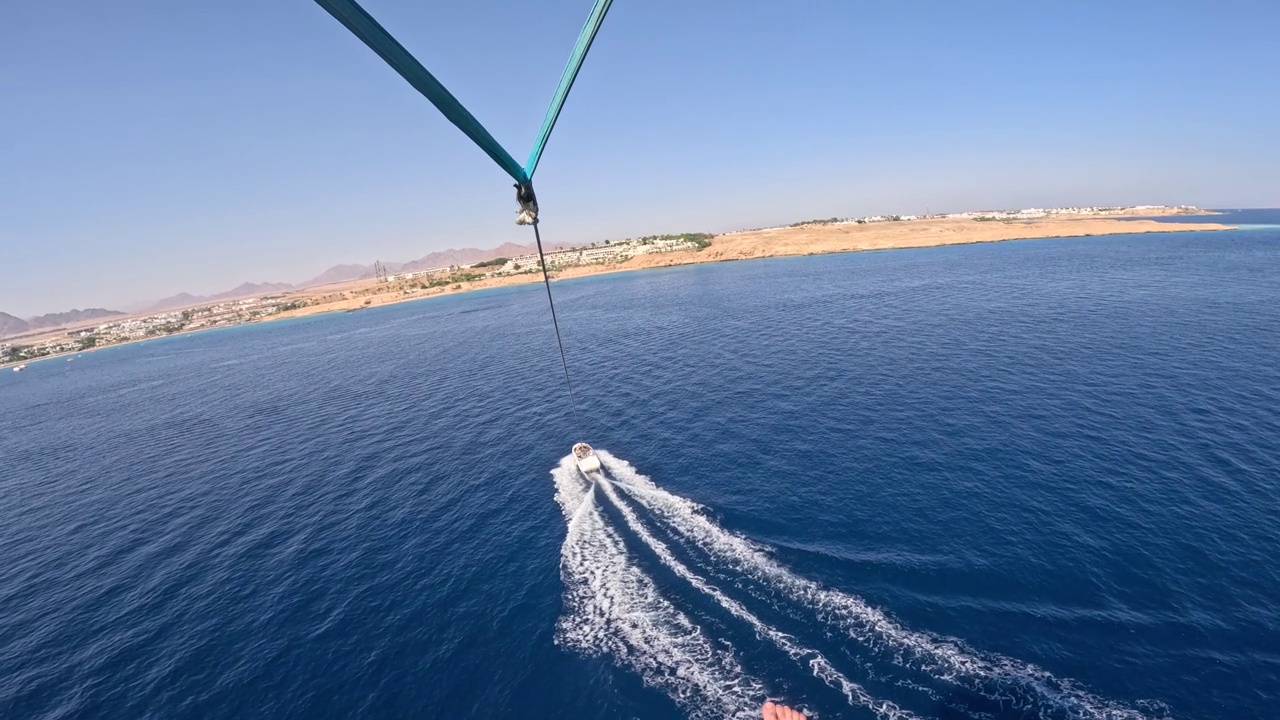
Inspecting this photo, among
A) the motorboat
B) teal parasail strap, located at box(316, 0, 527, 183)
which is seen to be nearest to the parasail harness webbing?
teal parasail strap, located at box(316, 0, 527, 183)

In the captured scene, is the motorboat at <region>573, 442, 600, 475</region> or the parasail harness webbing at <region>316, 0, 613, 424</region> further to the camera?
the motorboat at <region>573, 442, 600, 475</region>

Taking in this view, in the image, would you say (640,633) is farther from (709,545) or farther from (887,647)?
(887,647)

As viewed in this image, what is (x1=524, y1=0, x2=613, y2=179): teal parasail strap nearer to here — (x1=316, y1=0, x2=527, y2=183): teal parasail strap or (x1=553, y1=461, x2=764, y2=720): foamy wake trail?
(x1=316, y1=0, x2=527, y2=183): teal parasail strap

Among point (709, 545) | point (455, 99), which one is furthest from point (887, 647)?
point (455, 99)

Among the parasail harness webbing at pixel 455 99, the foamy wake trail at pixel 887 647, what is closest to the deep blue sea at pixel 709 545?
the foamy wake trail at pixel 887 647

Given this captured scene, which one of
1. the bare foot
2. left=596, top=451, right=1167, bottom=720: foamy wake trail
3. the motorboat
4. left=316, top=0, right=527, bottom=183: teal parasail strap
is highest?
left=316, top=0, right=527, bottom=183: teal parasail strap

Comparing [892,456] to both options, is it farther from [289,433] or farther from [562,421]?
[289,433]

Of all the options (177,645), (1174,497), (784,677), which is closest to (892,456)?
(1174,497)

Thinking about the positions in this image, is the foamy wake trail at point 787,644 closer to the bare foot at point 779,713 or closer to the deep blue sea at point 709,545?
the deep blue sea at point 709,545
